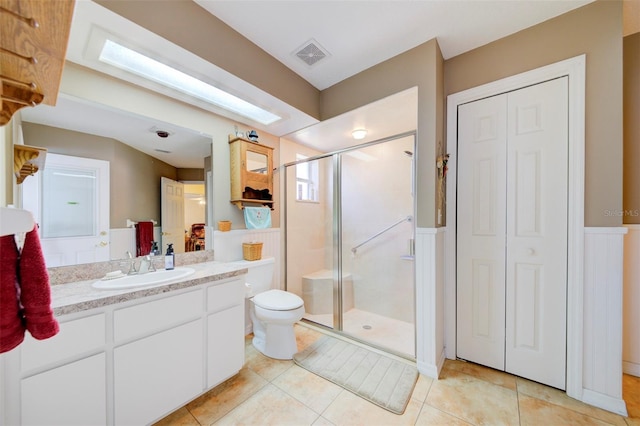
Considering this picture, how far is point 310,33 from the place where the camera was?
1.71 metres

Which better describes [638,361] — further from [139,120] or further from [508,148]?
[139,120]

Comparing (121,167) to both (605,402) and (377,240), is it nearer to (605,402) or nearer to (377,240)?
(377,240)

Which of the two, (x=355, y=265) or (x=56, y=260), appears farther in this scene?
(x=355, y=265)

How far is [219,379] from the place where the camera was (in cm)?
163

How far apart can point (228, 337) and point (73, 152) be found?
1.53 m

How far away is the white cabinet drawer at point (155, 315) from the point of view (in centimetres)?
123

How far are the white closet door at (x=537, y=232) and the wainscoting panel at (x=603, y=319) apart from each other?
0.36 ft

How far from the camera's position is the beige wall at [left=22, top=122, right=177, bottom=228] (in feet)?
4.56

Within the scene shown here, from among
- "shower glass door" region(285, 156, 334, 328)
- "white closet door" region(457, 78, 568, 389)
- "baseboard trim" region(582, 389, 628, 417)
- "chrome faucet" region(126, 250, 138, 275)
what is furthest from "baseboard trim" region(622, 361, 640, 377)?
"chrome faucet" region(126, 250, 138, 275)

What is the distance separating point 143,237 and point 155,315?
26.4 inches

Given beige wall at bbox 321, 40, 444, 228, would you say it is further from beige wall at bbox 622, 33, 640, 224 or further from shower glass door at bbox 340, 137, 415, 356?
beige wall at bbox 622, 33, 640, 224

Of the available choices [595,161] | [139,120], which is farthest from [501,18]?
[139,120]

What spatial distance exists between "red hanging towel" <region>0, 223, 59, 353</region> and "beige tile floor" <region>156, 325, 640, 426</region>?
126 cm

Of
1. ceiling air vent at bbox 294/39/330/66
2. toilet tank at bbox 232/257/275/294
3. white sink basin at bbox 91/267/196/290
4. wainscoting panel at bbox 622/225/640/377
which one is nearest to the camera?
white sink basin at bbox 91/267/196/290
